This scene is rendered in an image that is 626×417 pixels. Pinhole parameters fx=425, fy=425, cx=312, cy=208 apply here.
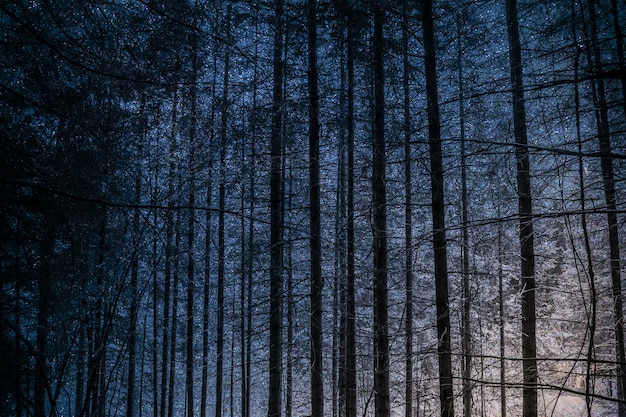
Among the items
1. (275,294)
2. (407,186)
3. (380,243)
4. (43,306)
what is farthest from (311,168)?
(43,306)

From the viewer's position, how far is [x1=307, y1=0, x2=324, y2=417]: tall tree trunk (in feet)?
21.6

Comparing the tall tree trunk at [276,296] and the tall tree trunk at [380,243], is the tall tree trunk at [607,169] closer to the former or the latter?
the tall tree trunk at [380,243]

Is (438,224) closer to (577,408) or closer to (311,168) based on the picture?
(311,168)

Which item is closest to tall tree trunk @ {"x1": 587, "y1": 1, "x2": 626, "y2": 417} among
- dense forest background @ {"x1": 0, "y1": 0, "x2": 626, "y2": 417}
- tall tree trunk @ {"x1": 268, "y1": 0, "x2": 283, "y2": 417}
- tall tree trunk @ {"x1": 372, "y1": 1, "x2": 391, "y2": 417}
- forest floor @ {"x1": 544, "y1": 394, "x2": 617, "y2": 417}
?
dense forest background @ {"x1": 0, "y1": 0, "x2": 626, "y2": 417}

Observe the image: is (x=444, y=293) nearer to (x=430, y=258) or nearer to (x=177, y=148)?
(x=177, y=148)

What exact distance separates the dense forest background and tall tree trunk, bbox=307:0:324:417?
36 millimetres

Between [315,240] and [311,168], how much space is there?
1191 mm

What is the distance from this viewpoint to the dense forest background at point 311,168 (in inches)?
82.1

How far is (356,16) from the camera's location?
6.43 metres

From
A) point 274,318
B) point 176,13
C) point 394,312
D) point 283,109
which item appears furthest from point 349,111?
point 394,312

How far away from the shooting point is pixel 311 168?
276 inches

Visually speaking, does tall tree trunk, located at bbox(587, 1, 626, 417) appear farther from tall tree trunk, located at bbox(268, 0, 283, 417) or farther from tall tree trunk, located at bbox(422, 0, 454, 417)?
tall tree trunk, located at bbox(268, 0, 283, 417)

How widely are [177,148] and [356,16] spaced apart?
20.8ft

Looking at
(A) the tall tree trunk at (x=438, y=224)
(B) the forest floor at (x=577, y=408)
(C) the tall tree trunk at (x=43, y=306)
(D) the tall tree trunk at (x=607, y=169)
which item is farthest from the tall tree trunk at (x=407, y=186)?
(B) the forest floor at (x=577, y=408)
